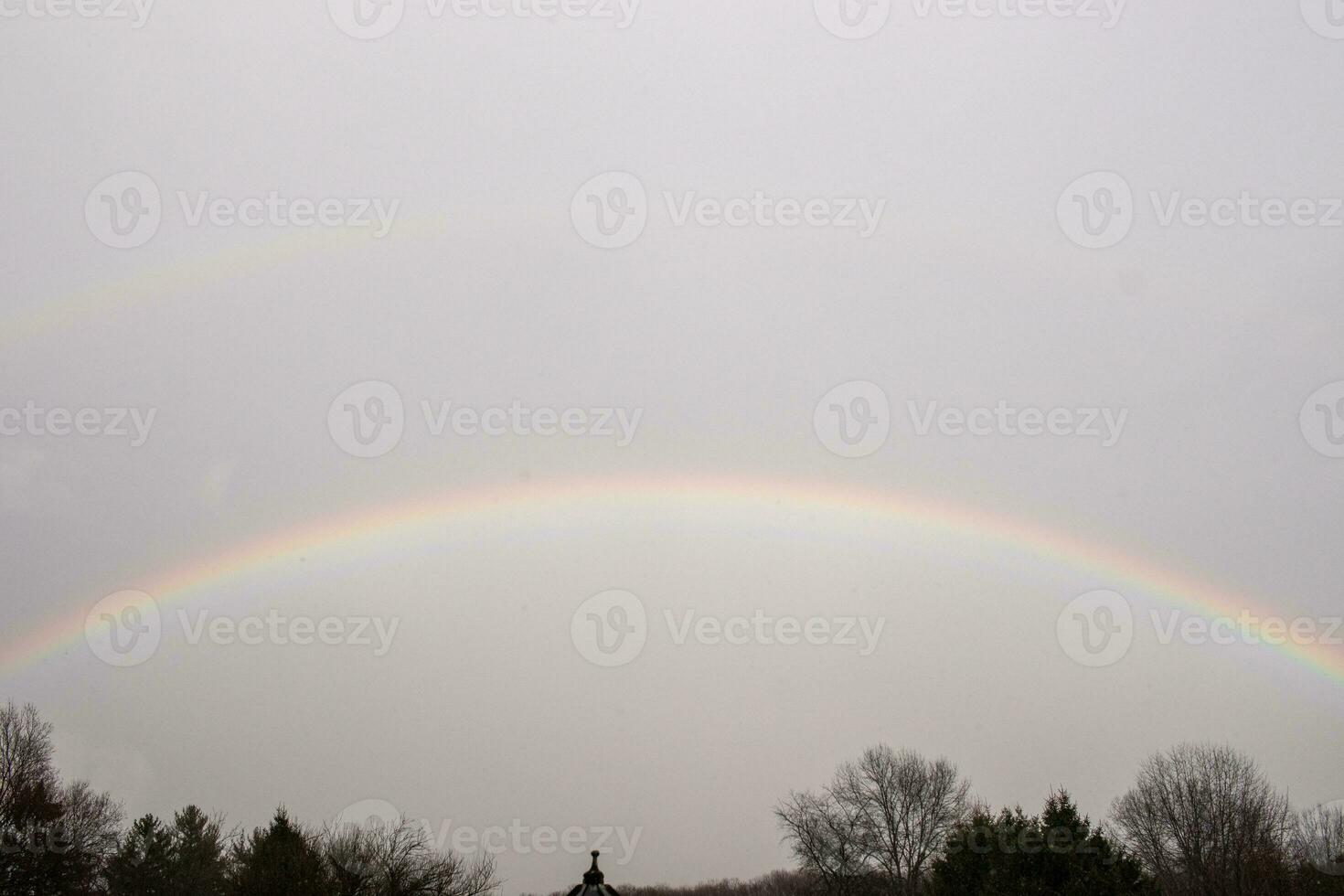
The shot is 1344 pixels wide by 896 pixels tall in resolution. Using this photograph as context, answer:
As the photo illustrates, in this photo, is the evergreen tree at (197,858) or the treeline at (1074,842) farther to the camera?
the evergreen tree at (197,858)

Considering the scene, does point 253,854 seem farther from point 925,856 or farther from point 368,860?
point 925,856

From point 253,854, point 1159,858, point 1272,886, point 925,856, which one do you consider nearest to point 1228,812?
point 1159,858

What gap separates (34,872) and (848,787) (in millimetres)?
42975

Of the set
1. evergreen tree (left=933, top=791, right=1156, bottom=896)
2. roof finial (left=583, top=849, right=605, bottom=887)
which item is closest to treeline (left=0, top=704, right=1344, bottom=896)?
evergreen tree (left=933, top=791, right=1156, bottom=896)

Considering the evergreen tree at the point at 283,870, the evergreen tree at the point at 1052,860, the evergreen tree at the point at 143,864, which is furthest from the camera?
the evergreen tree at the point at 143,864

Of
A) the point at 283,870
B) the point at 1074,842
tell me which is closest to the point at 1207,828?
the point at 1074,842

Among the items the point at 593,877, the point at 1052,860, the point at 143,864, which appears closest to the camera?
the point at 593,877

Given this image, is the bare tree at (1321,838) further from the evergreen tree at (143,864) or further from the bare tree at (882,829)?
the evergreen tree at (143,864)

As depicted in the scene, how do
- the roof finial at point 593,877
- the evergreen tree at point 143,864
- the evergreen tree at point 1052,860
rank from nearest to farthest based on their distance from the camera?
the roof finial at point 593,877, the evergreen tree at point 1052,860, the evergreen tree at point 143,864

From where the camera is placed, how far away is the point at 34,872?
40.3 meters

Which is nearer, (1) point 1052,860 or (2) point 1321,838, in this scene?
(1) point 1052,860

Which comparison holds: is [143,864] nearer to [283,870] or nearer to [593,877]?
[283,870]

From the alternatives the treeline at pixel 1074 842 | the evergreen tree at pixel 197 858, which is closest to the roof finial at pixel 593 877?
the treeline at pixel 1074 842

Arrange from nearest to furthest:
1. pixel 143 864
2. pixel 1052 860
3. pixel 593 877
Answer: pixel 593 877 → pixel 1052 860 → pixel 143 864
